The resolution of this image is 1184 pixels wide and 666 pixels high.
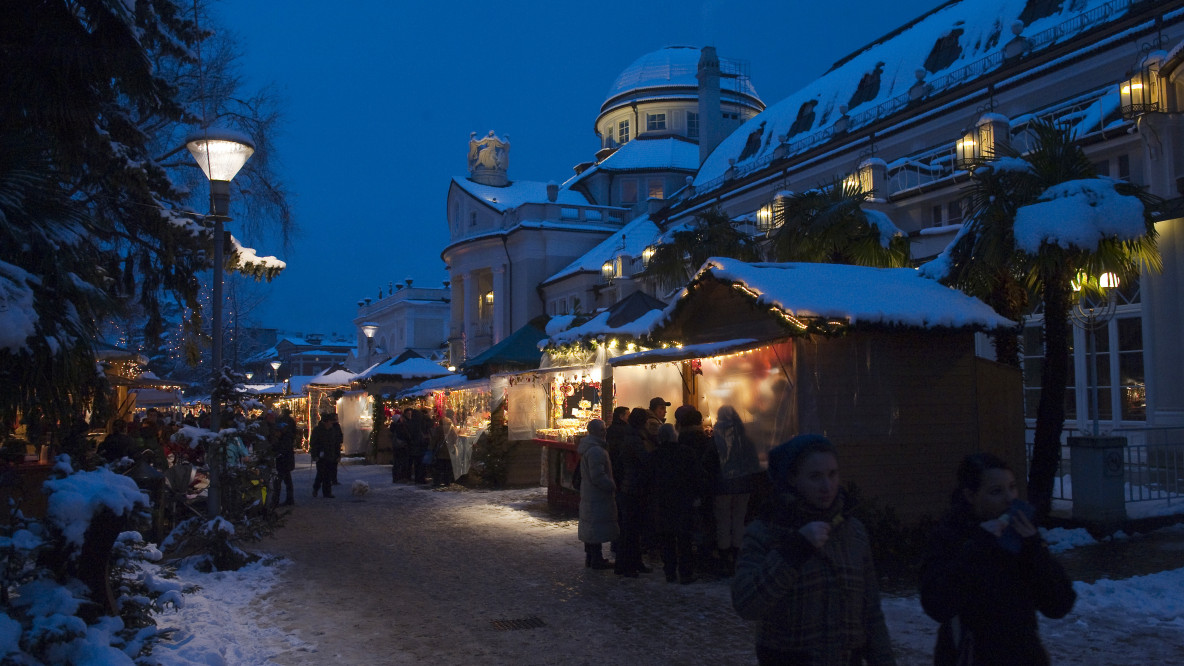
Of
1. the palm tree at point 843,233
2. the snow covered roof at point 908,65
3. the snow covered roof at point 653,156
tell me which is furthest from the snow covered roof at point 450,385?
the snow covered roof at point 653,156

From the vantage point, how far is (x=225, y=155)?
9.53 meters

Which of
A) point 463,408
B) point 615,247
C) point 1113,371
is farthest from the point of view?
point 615,247

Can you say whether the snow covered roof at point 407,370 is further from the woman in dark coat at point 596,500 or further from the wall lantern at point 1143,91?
the wall lantern at point 1143,91

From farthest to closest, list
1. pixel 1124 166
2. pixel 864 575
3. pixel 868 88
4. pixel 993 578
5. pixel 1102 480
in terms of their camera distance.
Result: pixel 868 88 < pixel 1124 166 < pixel 1102 480 < pixel 864 575 < pixel 993 578

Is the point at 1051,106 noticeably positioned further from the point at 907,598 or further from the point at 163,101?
the point at 163,101

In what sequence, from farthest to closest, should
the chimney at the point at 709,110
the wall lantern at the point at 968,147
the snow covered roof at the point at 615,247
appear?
the chimney at the point at 709,110, the snow covered roof at the point at 615,247, the wall lantern at the point at 968,147

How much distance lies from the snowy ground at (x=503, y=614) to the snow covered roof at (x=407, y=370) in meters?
16.0

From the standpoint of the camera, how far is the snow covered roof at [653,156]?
152ft

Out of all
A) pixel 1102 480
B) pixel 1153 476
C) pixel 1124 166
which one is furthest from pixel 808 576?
pixel 1124 166

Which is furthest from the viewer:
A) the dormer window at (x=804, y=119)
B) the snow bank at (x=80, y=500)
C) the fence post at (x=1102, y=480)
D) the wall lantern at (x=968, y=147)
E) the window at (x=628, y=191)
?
the window at (x=628, y=191)

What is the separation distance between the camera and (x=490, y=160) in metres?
52.2

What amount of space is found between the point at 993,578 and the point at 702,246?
631 inches

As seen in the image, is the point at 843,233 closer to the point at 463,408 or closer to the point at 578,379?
the point at 578,379

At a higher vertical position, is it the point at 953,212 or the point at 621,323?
the point at 953,212
